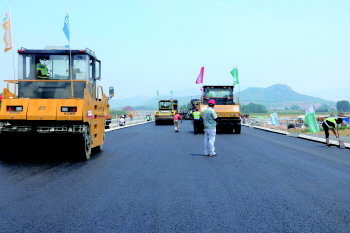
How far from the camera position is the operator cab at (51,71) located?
11758 mm

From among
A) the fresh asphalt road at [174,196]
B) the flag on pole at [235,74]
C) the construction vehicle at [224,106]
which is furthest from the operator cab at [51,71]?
the flag on pole at [235,74]

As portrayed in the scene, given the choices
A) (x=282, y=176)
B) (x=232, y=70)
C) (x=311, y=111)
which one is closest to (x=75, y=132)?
(x=282, y=176)

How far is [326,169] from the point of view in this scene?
10.1 metres

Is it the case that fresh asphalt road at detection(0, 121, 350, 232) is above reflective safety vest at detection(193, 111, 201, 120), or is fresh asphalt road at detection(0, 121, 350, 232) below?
below

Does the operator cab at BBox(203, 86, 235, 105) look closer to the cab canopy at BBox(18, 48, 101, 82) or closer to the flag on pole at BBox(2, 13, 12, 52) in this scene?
the flag on pole at BBox(2, 13, 12, 52)

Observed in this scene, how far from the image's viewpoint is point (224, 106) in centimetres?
2567

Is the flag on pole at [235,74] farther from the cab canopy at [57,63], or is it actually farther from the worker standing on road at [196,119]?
the cab canopy at [57,63]

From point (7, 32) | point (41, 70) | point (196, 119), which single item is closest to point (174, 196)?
point (41, 70)

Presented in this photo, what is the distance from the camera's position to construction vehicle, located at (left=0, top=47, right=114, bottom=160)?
1090 centimetres

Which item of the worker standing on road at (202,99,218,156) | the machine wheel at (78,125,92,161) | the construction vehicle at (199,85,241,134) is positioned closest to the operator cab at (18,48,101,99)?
the machine wheel at (78,125,92,161)

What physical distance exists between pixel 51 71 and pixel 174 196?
7.08 m

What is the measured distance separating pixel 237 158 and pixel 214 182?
4404 mm

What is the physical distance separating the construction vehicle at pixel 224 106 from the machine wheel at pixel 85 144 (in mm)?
14333

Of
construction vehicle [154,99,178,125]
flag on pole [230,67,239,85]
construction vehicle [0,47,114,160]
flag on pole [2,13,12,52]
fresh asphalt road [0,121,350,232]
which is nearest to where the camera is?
fresh asphalt road [0,121,350,232]
